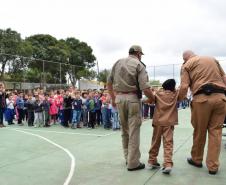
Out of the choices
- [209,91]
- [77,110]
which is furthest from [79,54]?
[209,91]

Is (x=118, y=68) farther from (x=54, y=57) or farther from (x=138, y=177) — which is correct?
(x=54, y=57)

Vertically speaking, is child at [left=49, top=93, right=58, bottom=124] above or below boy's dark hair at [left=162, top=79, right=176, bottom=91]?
below

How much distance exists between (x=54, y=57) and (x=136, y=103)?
1654 inches

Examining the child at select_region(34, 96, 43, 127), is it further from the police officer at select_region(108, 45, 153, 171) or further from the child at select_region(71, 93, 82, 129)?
the police officer at select_region(108, 45, 153, 171)

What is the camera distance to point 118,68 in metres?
6.29

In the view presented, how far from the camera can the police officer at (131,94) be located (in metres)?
6.07

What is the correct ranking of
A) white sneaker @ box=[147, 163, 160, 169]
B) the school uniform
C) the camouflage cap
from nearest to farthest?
the school uniform < white sneaker @ box=[147, 163, 160, 169] < the camouflage cap

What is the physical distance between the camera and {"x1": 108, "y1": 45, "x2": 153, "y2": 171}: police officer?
607cm

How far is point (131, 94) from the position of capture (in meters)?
6.19

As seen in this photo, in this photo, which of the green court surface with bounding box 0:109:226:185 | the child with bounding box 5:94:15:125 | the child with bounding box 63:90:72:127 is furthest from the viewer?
the child with bounding box 5:94:15:125

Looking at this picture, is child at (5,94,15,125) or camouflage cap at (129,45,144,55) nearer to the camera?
camouflage cap at (129,45,144,55)

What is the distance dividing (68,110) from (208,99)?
979 cm

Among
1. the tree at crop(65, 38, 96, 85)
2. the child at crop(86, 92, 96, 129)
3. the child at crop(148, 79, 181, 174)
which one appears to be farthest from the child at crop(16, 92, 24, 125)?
the tree at crop(65, 38, 96, 85)

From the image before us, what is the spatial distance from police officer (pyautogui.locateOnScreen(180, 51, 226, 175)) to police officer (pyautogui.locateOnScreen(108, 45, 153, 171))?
2.35 ft
